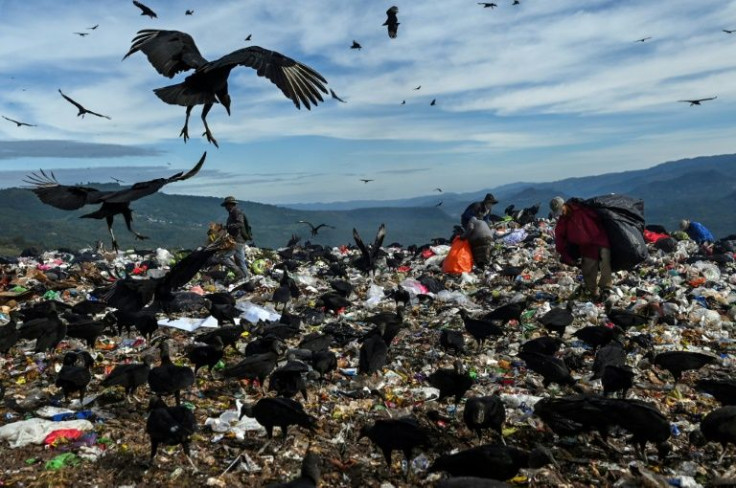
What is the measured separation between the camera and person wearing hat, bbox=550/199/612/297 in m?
8.32

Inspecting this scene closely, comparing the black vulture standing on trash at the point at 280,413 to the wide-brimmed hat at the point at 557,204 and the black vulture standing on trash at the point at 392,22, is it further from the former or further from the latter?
the wide-brimmed hat at the point at 557,204

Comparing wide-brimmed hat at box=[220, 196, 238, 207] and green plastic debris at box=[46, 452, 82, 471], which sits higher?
wide-brimmed hat at box=[220, 196, 238, 207]

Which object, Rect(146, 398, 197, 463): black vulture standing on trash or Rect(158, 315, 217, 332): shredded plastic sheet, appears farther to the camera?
Rect(158, 315, 217, 332): shredded plastic sheet

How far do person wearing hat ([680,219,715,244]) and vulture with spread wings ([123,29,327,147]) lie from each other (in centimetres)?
1631

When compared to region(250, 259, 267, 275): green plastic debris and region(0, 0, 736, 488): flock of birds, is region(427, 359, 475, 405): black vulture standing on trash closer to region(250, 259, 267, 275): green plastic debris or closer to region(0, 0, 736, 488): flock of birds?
region(0, 0, 736, 488): flock of birds

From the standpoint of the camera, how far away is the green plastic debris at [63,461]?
12.0 ft

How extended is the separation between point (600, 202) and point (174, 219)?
162m

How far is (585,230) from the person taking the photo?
8.34 metres

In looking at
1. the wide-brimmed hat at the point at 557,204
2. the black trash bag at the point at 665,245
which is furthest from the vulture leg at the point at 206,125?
the black trash bag at the point at 665,245

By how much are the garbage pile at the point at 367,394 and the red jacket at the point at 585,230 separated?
920mm

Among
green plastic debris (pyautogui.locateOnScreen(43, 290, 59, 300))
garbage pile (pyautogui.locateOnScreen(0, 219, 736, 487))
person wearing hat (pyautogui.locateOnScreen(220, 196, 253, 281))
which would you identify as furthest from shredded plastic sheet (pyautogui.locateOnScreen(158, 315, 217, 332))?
green plastic debris (pyautogui.locateOnScreen(43, 290, 59, 300))

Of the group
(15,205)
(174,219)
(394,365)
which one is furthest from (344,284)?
(174,219)

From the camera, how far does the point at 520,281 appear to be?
10.8 metres

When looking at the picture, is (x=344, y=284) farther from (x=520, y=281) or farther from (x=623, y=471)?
(x=623, y=471)
